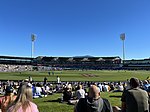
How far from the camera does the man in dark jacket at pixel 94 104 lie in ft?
16.7

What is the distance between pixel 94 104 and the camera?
5.12 m

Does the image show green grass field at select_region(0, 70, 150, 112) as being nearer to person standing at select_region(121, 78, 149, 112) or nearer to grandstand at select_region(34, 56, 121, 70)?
person standing at select_region(121, 78, 149, 112)

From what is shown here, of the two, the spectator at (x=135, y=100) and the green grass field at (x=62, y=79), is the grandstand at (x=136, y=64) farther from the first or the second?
the spectator at (x=135, y=100)

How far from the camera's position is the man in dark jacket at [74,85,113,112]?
5094 mm

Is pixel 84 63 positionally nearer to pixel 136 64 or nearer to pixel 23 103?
pixel 136 64

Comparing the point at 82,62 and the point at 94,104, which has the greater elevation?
the point at 94,104

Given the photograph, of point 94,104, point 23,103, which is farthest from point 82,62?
point 23,103

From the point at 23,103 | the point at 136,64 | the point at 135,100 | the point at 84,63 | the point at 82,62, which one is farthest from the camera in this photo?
the point at 82,62

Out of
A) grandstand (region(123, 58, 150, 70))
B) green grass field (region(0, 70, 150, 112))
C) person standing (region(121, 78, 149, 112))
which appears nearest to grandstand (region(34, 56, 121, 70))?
grandstand (region(123, 58, 150, 70))

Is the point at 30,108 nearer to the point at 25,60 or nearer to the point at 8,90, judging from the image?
the point at 8,90

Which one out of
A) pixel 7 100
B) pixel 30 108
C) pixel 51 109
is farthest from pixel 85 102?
pixel 51 109

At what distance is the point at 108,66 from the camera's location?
168 m

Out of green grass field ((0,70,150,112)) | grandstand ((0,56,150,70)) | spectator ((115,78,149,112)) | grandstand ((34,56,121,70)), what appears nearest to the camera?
spectator ((115,78,149,112))

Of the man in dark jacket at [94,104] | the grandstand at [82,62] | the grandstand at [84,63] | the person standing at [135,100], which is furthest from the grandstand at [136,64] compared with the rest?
the man in dark jacket at [94,104]
